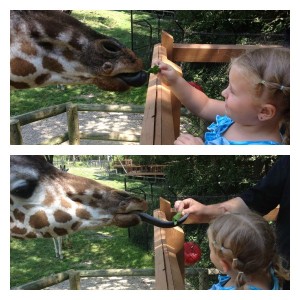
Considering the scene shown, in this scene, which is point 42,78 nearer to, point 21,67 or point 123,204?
point 21,67

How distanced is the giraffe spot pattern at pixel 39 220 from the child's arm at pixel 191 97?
0.77 ft

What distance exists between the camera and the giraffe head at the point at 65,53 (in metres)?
0.56

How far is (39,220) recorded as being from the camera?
0.62m

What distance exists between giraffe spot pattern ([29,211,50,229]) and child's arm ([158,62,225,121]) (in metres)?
0.24

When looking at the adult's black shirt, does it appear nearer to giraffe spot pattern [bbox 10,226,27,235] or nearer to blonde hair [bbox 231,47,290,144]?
blonde hair [bbox 231,47,290,144]

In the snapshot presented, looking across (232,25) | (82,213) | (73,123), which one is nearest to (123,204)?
(82,213)

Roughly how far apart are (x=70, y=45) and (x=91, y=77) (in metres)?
0.04

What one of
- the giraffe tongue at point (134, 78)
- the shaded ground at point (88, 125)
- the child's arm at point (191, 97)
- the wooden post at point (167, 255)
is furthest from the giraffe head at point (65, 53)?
the shaded ground at point (88, 125)

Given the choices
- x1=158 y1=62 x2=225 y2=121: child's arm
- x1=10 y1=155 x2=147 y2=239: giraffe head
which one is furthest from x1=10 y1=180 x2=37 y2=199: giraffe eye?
x1=158 y1=62 x2=225 y2=121: child's arm

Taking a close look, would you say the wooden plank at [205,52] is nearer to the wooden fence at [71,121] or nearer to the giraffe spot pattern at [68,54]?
the wooden fence at [71,121]

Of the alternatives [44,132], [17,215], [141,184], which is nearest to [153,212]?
Result: [141,184]

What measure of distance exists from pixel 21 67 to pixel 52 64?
1.4 inches

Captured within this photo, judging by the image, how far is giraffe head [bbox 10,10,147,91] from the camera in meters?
0.56

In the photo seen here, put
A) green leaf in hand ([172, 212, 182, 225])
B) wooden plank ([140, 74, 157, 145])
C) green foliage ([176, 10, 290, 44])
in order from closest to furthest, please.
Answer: wooden plank ([140, 74, 157, 145]), green leaf in hand ([172, 212, 182, 225]), green foliage ([176, 10, 290, 44])
